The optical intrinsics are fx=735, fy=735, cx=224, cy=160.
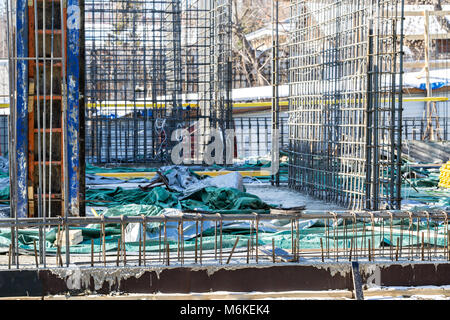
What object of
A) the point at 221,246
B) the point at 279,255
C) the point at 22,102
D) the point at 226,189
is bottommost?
the point at 279,255

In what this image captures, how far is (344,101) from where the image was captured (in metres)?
12.9

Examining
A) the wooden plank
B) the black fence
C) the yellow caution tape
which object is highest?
the black fence

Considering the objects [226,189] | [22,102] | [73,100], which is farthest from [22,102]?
[226,189]

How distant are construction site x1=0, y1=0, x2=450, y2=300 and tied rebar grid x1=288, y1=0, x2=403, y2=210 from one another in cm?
4

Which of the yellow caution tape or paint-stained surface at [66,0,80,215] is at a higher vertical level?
paint-stained surface at [66,0,80,215]

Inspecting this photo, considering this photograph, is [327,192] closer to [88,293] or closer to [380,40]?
[380,40]

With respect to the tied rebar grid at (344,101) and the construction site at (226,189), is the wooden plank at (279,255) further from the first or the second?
the tied rebar grid at (344,101)

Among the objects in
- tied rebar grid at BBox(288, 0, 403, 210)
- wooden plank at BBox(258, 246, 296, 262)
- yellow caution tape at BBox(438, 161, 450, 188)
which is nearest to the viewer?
wooden plank at BBox(258, 246, 296, 262)

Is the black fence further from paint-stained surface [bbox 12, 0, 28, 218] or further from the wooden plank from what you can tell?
the wooden plank

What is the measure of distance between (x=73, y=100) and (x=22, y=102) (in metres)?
0.69

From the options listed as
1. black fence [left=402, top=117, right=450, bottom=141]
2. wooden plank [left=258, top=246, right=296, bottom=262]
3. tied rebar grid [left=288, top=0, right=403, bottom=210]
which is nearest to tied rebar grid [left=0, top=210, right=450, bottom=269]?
wooden plank [left=258, top=246, right=296, bottom=262]

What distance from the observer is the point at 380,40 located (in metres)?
11.8

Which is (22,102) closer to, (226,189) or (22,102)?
(22,102)

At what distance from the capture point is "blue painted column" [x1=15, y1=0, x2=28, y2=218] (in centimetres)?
988
